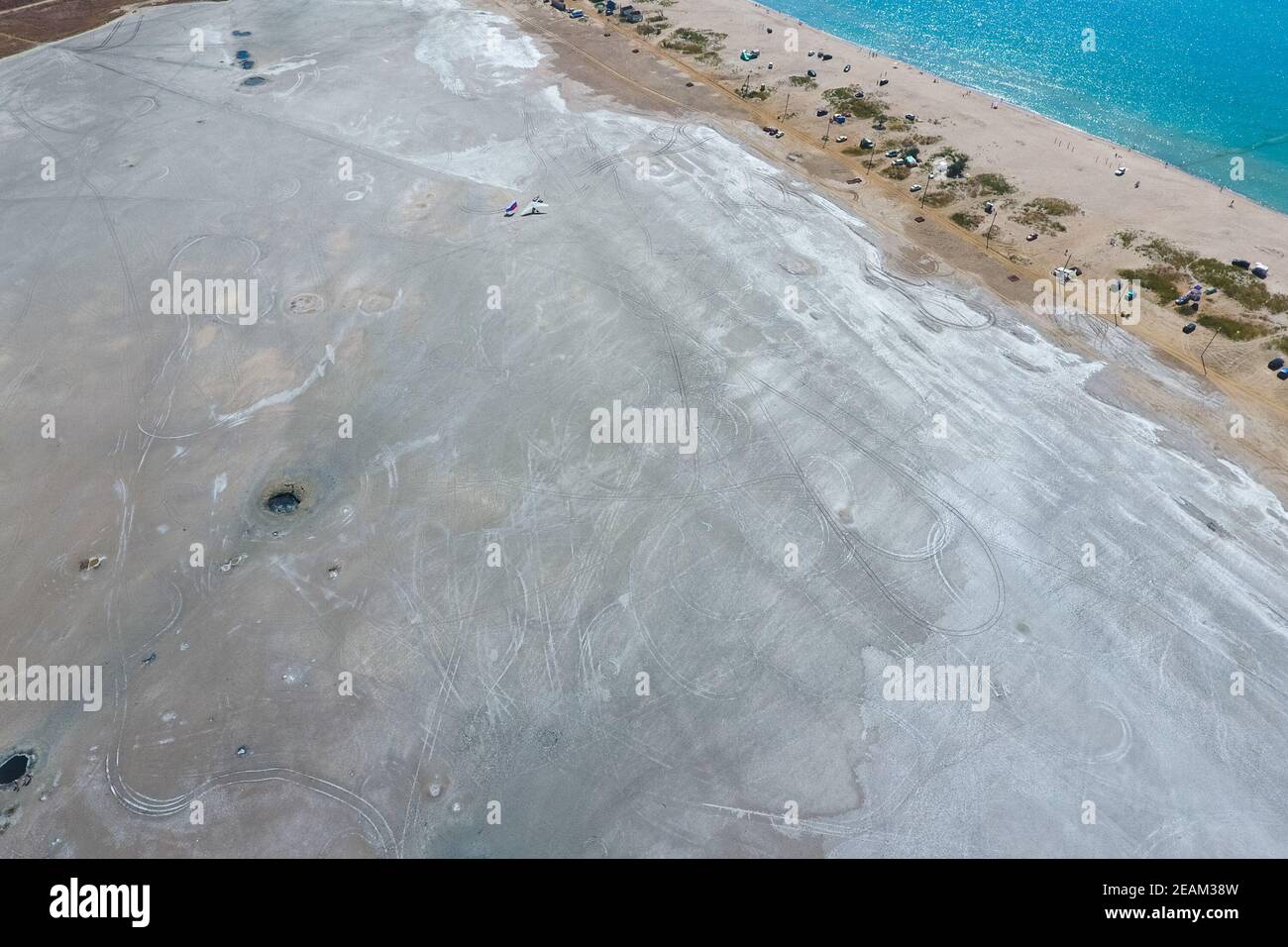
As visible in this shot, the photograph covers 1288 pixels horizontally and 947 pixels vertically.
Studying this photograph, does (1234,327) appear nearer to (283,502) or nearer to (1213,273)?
(1213,273)

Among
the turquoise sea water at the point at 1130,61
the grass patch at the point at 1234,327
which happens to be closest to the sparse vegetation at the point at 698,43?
the turquoise sea water at the point at 1130,61

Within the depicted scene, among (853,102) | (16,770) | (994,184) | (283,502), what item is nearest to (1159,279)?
(994,184)

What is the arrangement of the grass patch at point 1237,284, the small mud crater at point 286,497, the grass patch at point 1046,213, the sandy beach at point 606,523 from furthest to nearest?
the grass patch at point 1046,213
the grass patch at point 1237,284
the small mud crater at point 286,497
the sandy beach at point 606,523

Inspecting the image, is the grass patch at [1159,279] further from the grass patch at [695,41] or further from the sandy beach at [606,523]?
the grass patch at [695,41]

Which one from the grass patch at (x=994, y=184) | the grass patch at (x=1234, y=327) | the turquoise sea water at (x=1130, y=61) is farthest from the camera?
the turquoise sea water at (x=1130, y=61)

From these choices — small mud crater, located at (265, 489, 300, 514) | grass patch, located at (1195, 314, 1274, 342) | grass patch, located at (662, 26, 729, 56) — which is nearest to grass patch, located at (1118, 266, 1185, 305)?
grass patch, located at (1195, 314, 1274, 342)
